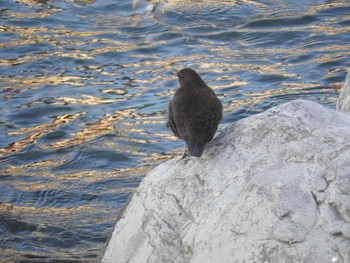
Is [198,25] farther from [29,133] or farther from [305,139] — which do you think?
[305,139]

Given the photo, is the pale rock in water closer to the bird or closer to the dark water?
the bird

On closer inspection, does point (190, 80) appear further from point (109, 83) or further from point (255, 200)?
point (109, 83)

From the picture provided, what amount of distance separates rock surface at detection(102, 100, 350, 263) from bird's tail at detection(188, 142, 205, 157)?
0.06 m

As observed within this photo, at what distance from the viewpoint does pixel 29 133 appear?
28.7 ft

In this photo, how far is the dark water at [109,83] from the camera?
7.07m

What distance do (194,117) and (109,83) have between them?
17.0 ft

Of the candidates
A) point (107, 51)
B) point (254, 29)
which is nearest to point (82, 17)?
point (107, 51)

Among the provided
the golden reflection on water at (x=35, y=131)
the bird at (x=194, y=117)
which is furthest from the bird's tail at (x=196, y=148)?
the golden reflection on water at (x=35, y=131)

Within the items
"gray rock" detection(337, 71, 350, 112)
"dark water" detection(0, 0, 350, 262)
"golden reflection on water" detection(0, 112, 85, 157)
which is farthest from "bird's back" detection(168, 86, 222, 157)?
"golden reflection on water" detection(0, 112, 85, 157)

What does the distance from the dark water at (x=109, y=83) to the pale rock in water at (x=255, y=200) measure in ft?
5.81

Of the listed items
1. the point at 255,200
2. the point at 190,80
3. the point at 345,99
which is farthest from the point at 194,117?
the point at 345,99

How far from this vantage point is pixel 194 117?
4773mm

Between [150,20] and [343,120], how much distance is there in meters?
7.54

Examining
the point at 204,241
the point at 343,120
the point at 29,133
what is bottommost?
the point at 29,133
